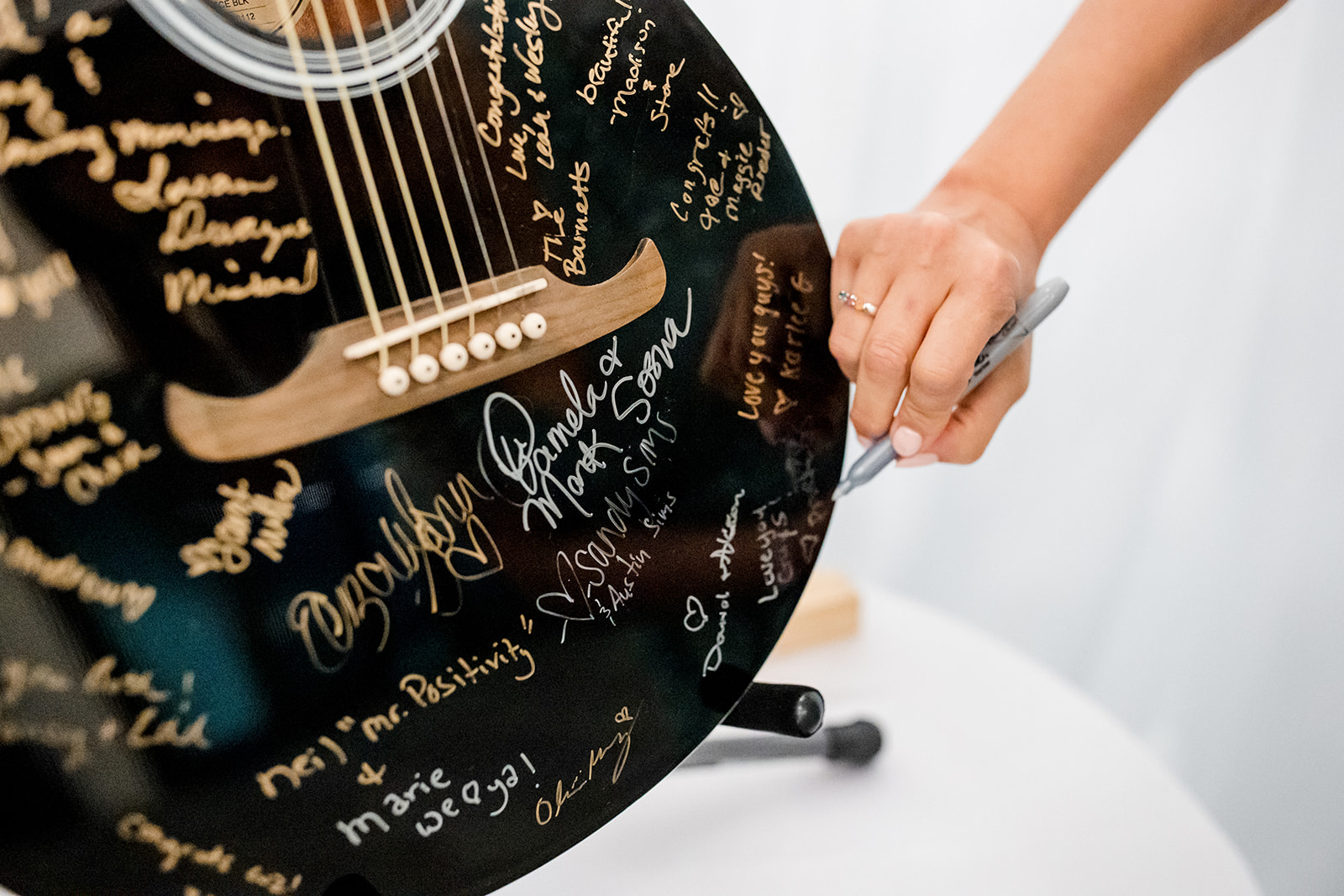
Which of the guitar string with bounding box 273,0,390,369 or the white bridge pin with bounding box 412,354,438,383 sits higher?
the guitar string with bounding box 273,0,390,369

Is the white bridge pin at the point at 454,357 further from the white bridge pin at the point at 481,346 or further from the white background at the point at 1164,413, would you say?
the white background at the point at 1164,413

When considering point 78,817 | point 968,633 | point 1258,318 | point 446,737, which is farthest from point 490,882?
point 1258,318

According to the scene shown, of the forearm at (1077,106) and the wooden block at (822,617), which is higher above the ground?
the forearm at (1077,106)

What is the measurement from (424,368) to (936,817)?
543 millimetres

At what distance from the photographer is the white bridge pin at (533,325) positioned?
0.47m

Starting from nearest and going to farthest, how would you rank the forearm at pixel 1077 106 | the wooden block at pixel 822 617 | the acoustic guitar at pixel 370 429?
the acoustic guitar at pixel 370 429 → the forearm at pixel 1077 106 → the wooden block at pixel 822 617

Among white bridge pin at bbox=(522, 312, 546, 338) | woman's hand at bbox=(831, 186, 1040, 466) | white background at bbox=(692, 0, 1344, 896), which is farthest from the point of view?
white background at bbox=(692, 0, 1344, 896)

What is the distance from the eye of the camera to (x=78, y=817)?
375 mm

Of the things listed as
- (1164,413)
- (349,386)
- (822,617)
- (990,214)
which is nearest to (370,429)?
(349,386)

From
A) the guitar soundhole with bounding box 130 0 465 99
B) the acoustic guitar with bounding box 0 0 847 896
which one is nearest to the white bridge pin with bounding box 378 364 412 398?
the acoustic guitar with bounding box 0 0 847 896

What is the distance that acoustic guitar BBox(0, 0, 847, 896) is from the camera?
36 centimetres

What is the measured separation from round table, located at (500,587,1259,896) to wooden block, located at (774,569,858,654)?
0.04m
